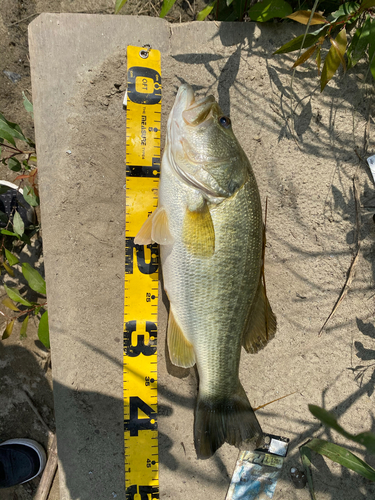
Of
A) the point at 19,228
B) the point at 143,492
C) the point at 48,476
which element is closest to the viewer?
the point at 143,492

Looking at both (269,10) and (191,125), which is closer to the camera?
(191,125)

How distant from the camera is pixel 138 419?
1888mm

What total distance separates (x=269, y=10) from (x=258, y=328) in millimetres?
1978

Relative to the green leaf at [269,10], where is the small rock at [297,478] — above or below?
below

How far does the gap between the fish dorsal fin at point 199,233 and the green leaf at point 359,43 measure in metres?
1.44

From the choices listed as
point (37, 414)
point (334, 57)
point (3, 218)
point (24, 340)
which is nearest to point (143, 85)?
point (334, 57)

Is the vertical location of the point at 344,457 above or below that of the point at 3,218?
below

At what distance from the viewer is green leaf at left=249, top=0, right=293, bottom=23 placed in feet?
6.10

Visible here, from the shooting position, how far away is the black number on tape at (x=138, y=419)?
188 cm

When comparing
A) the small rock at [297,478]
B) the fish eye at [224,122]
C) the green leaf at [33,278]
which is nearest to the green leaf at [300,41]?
the fish eye at [224,122]

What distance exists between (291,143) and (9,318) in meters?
2.39

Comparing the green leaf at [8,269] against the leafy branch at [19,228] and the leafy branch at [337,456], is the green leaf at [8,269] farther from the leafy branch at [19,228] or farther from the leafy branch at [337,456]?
the leafy branch at [337,456]

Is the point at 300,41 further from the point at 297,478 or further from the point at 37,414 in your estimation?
the point at 37,414

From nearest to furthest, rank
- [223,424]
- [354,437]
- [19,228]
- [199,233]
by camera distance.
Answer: [354,437] < [199,233] < [223,424] < [19,228]
